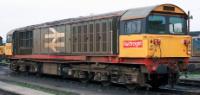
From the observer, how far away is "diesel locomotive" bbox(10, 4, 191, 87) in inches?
649

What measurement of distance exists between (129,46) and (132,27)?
0.77m

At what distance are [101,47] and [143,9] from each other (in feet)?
10.7

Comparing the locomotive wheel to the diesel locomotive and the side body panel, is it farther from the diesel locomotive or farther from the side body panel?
the side body panel

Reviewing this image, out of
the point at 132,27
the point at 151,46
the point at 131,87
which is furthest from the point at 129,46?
the point at 131,87

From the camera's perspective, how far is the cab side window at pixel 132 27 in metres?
16.6

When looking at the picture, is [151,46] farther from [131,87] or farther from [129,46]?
[131,87]

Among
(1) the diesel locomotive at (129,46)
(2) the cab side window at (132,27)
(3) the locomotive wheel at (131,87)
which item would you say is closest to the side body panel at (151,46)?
(1) the diesel locomotive at (129,46)

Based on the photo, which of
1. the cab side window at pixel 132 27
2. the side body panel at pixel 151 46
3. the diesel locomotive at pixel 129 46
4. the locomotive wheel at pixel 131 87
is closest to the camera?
the side body panel at pixel 151 46

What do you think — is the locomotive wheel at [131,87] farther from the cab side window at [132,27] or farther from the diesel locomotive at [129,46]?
the cab side window at [132,27]

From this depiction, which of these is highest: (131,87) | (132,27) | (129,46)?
(132,27)

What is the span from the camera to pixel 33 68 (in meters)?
27.0

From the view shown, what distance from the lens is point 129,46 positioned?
16984 millimetres

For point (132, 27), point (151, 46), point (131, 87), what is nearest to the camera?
point (151, 46)

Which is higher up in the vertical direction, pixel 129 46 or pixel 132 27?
pixel 132 27
